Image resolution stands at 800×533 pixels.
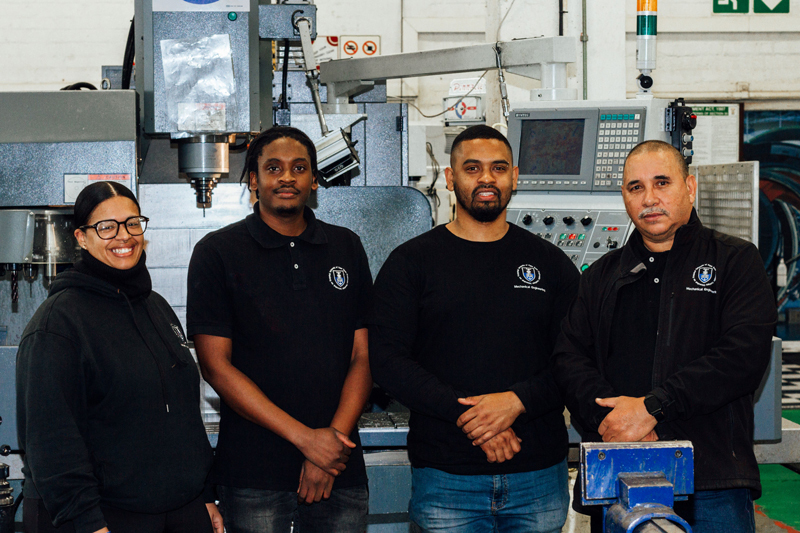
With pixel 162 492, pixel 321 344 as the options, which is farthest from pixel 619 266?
pixel 162 492

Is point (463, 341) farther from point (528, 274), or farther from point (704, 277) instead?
point (704, 277)

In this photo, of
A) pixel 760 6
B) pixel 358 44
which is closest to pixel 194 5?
pixel 358 44

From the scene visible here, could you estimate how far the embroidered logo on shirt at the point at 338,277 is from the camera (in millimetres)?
1881

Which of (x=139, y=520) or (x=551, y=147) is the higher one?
(x=551, y=147)

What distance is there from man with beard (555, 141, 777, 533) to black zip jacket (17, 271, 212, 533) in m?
0.84

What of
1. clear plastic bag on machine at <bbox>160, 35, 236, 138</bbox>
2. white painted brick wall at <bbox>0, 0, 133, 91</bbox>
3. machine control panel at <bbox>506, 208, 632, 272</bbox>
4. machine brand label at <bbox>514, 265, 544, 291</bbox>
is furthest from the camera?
white painted brick wall at <bbox>0, 0, 133, 91</bbox>

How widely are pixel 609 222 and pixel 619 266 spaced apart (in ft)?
3.00

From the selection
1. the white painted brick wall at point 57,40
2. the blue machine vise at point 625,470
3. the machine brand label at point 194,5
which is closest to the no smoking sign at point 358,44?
the white painted brick wall at point 57,40

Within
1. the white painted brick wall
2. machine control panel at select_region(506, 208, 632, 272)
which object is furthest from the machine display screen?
the white painted brick wall

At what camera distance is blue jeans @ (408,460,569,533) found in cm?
178

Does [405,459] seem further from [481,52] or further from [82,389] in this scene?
[481,52]

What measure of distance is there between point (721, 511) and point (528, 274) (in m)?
0.65

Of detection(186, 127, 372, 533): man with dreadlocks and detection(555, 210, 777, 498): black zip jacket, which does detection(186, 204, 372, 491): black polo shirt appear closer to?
detection(186, 127, 372, 533): man with dreadlocks

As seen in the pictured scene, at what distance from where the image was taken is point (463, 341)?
70.8 inches
